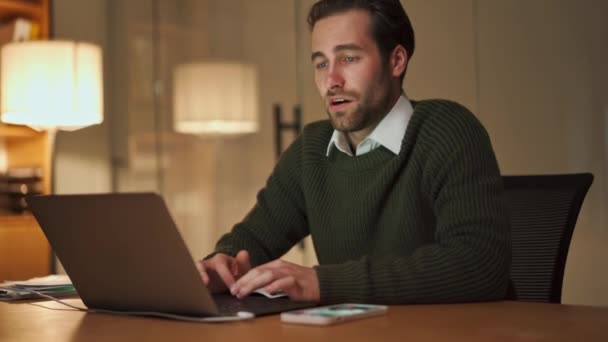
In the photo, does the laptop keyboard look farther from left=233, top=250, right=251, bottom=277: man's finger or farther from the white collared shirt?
the white collared shirt

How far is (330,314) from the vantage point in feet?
3.79

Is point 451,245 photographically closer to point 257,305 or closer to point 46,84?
point 257,305

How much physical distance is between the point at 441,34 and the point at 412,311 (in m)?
2.28

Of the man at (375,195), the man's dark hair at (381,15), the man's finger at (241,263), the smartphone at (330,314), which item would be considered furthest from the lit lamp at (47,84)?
Answer: the smartphone at (330,314)

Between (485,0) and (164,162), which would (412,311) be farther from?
(164,162)

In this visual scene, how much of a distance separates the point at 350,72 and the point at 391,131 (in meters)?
0.15

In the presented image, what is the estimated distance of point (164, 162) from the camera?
456 centimetres

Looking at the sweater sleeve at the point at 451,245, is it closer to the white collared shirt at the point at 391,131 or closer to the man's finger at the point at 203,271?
the white collared shirt at the point at 391,131

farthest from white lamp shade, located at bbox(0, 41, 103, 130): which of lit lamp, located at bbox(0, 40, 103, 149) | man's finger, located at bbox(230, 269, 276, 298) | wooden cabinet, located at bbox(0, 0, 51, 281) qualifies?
man's finger, located at bbox(230, 269, 276, 298)

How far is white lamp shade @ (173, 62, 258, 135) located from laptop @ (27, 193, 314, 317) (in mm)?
2603

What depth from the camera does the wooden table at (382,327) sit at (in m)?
1.05

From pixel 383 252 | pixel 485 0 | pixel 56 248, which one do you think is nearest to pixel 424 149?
pixel 383 252

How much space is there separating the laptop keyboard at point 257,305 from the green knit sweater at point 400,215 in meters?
0.07

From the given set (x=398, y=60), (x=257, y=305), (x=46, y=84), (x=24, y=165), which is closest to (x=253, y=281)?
(x=257, y=305)
